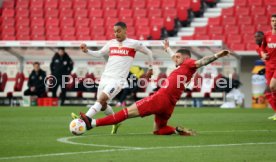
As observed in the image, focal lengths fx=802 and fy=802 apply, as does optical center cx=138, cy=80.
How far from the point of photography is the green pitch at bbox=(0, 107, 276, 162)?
32.8 ft

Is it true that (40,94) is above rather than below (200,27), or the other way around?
below

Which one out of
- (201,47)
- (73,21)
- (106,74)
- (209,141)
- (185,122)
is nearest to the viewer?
(209,141)

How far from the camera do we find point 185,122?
60.0ft

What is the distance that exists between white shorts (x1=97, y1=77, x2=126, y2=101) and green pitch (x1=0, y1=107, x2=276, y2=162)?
0.71 meters

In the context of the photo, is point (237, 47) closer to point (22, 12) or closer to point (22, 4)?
point (22, 12)

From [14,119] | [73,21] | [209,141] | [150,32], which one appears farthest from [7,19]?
[209,141]

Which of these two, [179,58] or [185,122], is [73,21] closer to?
[185,122]

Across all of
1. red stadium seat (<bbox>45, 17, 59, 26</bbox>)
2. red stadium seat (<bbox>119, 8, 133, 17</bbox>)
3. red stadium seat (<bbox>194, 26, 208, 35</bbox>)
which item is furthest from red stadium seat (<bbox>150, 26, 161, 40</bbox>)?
red stadium seat (<bbox>45, 17, 59, 26</bbox>)

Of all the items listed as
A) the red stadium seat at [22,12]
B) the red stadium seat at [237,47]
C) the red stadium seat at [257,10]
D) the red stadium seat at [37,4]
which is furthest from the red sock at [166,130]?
the red stadium seat at [37,4]

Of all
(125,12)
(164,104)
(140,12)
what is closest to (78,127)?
(164,104)

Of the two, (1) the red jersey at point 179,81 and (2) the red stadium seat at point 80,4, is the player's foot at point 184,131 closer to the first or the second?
(1) the red jersey at point 179,81

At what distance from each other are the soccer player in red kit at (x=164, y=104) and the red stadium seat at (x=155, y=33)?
1985 centimetres

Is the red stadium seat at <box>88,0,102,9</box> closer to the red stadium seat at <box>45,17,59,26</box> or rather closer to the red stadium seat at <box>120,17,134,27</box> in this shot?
the red stadium seat at <box>45,17,59,26</box>

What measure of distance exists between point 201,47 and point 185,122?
12.3 meters
